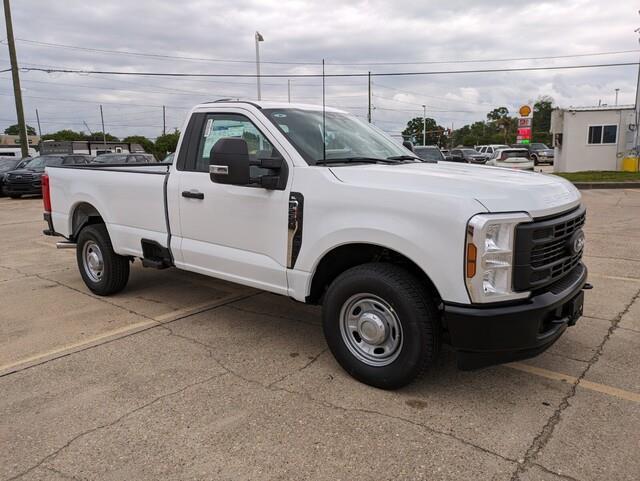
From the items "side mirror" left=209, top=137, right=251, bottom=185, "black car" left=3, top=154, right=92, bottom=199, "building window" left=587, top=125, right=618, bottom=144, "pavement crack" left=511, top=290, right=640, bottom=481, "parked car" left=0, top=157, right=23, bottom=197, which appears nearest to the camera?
"pavement crack" left=511, top=290, right=640, bottom=481

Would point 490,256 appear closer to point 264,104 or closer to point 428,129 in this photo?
point 264,104

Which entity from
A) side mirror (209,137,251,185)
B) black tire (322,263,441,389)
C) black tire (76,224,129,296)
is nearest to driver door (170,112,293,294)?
side mirror (209,137,251,185)

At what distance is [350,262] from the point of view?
395cm

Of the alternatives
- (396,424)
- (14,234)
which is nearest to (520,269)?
(396,424)

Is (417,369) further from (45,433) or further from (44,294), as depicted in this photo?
(44,294)

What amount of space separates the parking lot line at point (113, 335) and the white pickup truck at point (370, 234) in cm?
57

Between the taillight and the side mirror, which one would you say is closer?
the side mirror

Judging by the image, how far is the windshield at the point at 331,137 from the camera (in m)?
4.12

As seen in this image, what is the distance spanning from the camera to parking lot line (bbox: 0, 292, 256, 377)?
4.20 m

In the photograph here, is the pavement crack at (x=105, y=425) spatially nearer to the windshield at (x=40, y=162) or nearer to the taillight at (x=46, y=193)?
the taillight at (x=46, y=193)

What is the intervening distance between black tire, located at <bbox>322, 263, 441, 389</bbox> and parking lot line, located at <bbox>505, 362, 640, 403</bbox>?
3.37 feet

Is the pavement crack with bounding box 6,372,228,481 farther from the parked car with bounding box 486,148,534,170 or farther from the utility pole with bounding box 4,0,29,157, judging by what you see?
the utility pole with bounding box 4,0,29,157

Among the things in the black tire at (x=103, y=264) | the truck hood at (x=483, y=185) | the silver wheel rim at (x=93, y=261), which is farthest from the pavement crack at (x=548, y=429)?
the silver wheel rim at (x=93, y=261)

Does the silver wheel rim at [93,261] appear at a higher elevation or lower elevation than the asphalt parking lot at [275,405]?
higher
